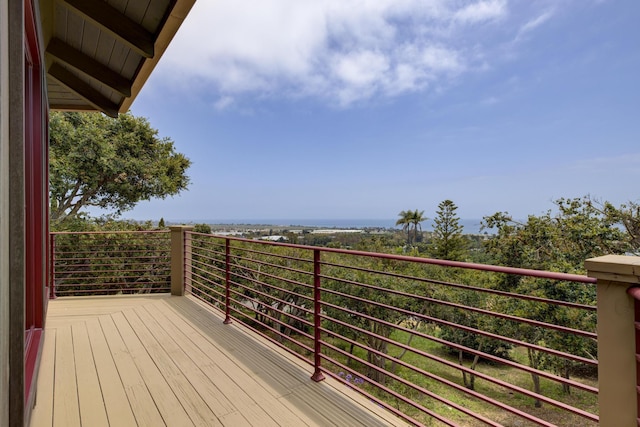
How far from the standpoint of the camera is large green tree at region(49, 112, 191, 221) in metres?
9.14

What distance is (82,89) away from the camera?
3365 millimetres

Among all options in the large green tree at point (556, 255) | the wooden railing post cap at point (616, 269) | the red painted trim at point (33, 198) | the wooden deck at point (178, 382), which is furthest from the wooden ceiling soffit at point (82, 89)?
the large green tree at point (556, 255)

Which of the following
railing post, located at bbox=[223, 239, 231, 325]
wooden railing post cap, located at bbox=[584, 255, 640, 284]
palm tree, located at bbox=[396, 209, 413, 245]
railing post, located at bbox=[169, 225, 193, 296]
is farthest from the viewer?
palm tree, located at bbox=[396, 209, 413, 245]

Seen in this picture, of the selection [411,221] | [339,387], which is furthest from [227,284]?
[411,221]

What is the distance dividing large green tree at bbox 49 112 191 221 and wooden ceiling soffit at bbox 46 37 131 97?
305 inches

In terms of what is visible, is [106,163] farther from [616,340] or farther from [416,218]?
[416,218]

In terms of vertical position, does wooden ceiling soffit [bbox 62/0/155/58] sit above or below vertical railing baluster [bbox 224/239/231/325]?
above

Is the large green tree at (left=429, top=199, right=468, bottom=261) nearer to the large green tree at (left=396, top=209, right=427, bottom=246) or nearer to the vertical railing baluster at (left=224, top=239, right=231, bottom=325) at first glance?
the large green tree at (left=396, top=209, right=427, bottom=246)

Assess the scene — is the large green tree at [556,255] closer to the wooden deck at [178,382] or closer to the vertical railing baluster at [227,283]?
the vertical railing baluster at [227,283]

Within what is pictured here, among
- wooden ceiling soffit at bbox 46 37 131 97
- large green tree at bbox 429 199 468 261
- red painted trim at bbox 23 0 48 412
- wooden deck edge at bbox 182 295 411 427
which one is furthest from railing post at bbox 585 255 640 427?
large green tree at bbox 429 199 468 261

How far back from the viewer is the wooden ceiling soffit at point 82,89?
3129 mm

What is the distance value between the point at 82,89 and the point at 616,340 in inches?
179

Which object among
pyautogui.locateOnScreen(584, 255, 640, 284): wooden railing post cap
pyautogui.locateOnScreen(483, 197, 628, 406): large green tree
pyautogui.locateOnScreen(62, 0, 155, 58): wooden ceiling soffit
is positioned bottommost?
pyautogui.locateOnScreen(483, 197, 628, 406): large green tree

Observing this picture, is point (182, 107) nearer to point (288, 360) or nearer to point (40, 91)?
point (40, 91)
